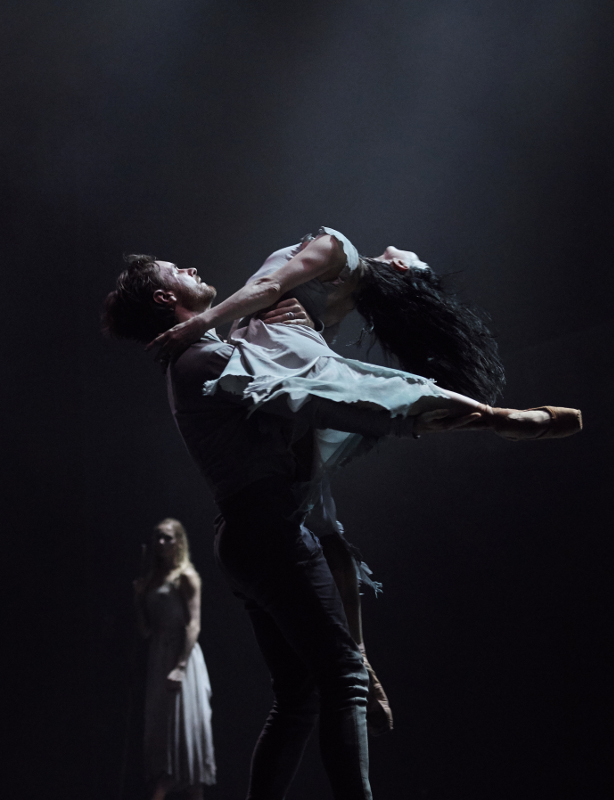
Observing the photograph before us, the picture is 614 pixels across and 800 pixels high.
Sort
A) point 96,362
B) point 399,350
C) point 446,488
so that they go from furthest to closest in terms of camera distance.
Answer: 1. point 96,362
2. point 446,488
3. point 399,350

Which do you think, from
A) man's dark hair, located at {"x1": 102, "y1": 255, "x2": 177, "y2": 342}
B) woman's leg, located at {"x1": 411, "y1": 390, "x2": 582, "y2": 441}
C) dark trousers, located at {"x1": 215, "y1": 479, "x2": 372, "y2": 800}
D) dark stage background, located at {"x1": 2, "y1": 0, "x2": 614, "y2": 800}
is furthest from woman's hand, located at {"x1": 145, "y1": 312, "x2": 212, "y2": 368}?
dark stage background, located at {"x1": 2, "y1": 0, "x2": 614, "y2": 800}

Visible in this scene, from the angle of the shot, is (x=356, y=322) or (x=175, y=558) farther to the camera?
(x=175, y=558)

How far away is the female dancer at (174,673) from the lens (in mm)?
3062

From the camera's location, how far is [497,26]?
9.12ft

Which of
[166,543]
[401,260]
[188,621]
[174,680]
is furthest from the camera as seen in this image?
[166,543]

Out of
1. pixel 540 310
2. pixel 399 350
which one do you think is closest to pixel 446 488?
pixel 540 310

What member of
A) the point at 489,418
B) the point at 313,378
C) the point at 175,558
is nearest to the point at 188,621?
the point at 175,558

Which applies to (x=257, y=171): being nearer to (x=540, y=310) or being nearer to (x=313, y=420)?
(x=540, y=310)

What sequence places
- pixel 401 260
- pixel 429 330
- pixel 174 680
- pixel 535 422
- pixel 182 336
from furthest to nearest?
pixel 174 680, pixel 401 260, pixel 429 330, pixel 182 336, pixel 535 422

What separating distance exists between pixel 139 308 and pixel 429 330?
0.71m

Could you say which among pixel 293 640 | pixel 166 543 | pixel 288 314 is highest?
pixel 166 543

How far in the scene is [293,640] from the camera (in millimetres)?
1301

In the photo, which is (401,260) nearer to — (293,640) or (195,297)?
(195,297)

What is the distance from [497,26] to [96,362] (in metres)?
2.40
